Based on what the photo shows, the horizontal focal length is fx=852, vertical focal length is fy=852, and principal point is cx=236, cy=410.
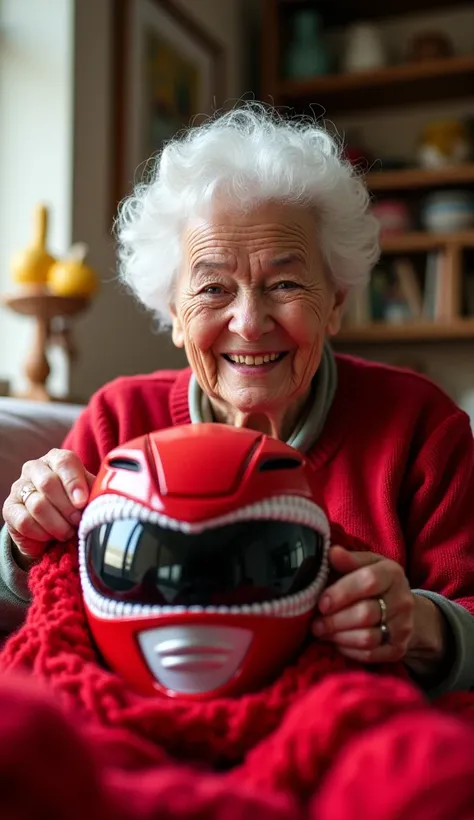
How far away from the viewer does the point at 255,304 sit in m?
1.12

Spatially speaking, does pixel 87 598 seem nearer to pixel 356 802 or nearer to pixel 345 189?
pixel 356 802

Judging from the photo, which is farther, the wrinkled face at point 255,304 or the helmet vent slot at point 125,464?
the wrinkled face at point 255,304

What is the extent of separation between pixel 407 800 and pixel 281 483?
29 centimetres

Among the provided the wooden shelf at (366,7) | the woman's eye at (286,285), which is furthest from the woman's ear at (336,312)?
the wooden shelf at (366,7)

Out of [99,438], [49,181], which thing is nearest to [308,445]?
[99,438]

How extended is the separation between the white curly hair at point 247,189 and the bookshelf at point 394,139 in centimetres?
183

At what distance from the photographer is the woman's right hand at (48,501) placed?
2.84ft

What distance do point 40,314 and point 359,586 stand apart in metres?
1.55

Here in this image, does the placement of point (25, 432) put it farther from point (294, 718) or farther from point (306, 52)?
point (306, 52)

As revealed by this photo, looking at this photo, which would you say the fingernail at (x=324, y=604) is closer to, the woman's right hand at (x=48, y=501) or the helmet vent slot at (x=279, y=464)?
the helmet vent slot at (x=279, y=464)

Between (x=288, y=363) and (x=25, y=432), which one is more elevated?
(x=288, y=363)

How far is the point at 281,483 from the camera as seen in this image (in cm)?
73

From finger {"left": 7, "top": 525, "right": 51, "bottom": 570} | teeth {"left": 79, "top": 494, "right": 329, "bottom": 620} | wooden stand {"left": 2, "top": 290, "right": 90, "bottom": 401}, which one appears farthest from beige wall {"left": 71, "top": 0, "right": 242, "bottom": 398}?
teeth {"left": 79, "top": 494, "right": 329, "bottom": 620}

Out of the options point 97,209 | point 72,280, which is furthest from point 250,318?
point 97,209
